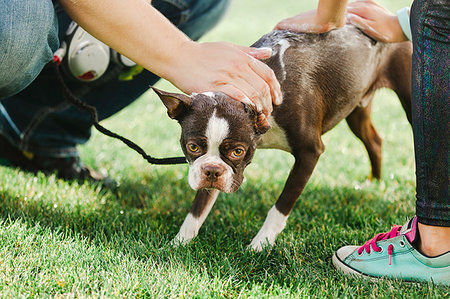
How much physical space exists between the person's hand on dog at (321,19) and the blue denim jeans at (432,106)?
0.50 m

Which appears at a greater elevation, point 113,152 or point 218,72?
point 218,72

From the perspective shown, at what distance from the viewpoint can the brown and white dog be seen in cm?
220

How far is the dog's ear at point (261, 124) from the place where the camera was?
7.43ft

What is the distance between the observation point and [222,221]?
2.86 meters

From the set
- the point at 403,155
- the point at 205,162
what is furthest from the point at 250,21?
the point at 205,162

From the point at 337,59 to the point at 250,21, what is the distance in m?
8.35

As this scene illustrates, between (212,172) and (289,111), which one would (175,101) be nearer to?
(212,172)

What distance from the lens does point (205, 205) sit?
2.64m

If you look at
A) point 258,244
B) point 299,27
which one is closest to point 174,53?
point 299,27

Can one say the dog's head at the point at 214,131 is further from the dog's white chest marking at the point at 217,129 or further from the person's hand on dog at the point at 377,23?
the person's hand on dog at the point at 377,23

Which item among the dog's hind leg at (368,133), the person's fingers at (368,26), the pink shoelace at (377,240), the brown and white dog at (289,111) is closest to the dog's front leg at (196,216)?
the brown and white dog at (289,111)

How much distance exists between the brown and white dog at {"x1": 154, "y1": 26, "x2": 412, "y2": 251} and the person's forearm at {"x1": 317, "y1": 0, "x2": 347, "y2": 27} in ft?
0.27

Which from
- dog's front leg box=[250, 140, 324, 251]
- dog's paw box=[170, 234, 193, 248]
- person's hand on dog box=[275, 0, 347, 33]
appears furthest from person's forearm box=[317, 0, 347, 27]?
dog's paw box=[170, 234, 193, 248]

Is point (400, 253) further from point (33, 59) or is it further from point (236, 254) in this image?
point (33, 59)
